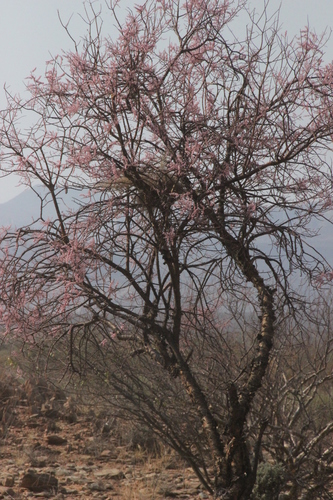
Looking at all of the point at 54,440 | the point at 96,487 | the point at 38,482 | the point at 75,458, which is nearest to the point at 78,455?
the point at 75,458

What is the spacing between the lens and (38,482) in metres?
6.82

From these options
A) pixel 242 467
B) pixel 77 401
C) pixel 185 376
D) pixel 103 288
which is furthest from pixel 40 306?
pixel 77 401

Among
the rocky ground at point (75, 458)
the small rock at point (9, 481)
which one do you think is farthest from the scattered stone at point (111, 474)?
the small rock at point (9, 481)

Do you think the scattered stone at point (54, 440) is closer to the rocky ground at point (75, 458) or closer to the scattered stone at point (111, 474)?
the rocky ground at point (75, 458)

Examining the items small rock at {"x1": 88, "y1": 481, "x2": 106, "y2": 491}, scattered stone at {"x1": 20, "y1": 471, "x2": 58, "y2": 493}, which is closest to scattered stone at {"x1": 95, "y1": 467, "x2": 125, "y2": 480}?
small rock at {"x1": 88, "y1": 481, "x2": 106, "y2": 491}

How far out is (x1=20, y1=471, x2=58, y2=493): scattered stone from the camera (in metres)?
6.76

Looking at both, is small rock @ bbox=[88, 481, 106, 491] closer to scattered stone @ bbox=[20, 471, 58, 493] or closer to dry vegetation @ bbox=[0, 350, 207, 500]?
dry vegetation @ bbox=[0, 350, 207, 500]

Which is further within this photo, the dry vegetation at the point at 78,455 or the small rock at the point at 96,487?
the small rock at the point at 96,487

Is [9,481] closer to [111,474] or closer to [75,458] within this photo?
[111,474]

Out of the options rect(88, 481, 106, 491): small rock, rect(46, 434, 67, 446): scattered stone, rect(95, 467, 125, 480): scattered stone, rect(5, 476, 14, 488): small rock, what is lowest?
rect(88, 481, 106, 491): small rock

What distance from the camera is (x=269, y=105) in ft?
13.9

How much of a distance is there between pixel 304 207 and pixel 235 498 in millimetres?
2328

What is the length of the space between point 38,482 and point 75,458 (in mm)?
1710

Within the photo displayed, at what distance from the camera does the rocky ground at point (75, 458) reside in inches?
268
